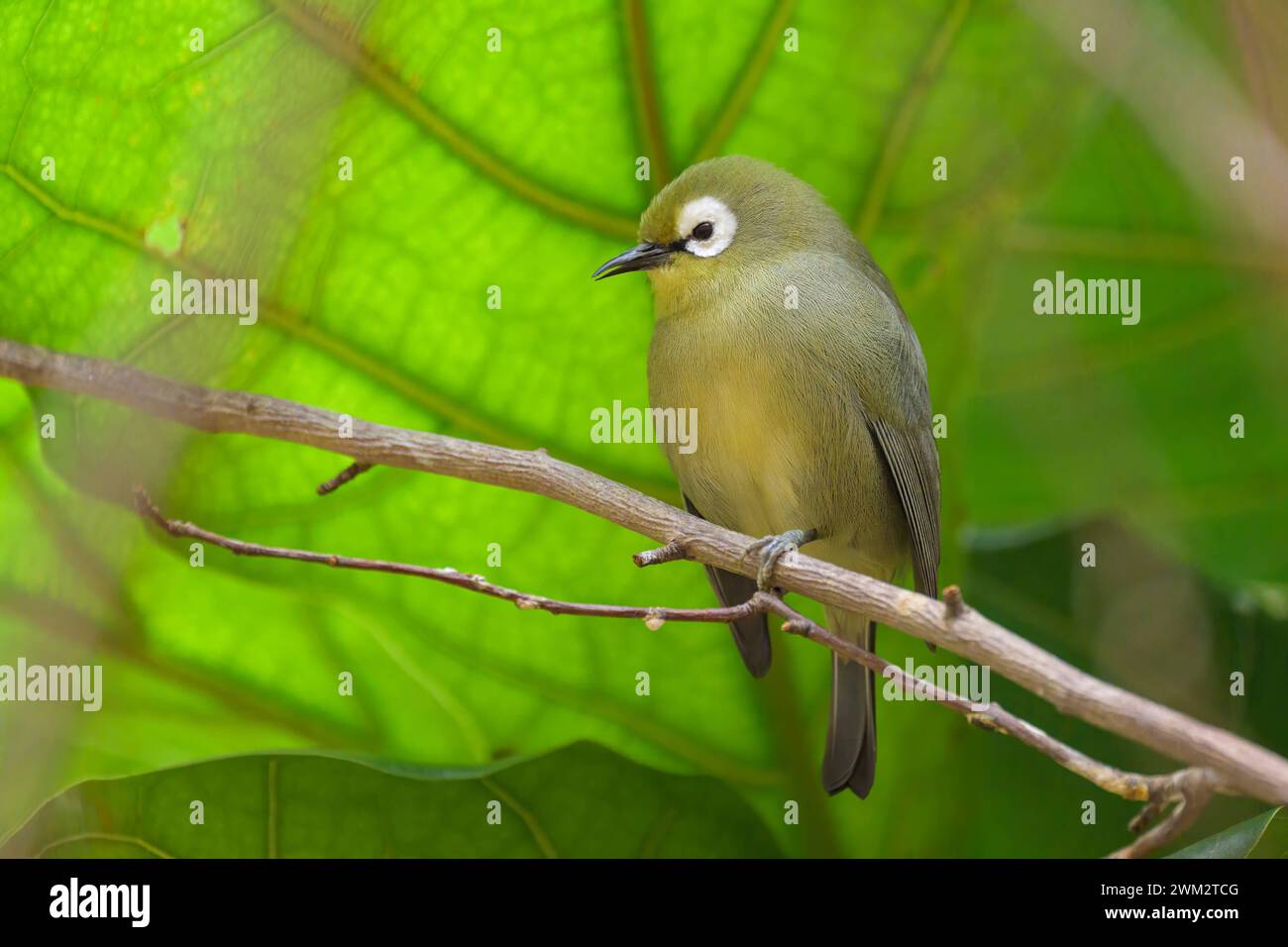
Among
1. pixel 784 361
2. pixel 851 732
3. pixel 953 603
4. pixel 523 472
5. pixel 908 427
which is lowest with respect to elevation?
pixel 851 732

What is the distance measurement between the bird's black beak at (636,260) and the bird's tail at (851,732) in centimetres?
71

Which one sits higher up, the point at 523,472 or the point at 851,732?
the point at 523,472

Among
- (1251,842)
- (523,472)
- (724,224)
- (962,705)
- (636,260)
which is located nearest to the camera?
(962,705)

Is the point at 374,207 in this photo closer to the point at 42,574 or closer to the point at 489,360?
the point at 489,360

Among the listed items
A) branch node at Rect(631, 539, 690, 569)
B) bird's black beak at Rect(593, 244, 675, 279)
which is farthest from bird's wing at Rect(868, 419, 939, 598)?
branch node at Rect(631, 539, 690, 569)

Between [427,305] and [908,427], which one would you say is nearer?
[427,305]

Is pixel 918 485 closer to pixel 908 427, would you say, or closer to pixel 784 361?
pixel 908 427

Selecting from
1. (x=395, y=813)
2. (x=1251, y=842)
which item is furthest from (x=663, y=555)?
(x=1251, y=842)

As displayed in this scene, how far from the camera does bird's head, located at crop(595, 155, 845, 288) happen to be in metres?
2.32

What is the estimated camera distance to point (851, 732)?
7.30 ft

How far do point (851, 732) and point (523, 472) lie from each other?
0.73 metres

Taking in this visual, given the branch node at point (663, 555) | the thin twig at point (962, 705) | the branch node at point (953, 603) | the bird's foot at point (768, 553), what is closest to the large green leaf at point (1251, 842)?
the thin twig at point (962, 705)

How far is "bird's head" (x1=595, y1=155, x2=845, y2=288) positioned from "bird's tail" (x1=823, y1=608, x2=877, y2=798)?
2.35 feet

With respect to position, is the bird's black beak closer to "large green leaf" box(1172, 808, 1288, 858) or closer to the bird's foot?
the bird's foot
